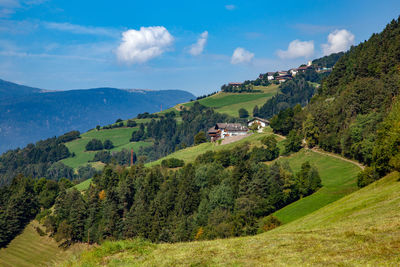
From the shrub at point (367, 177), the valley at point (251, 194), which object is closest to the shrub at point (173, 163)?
the valley at point (251, 194)

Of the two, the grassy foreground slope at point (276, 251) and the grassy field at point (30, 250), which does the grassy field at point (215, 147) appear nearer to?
the grassy field at point (30, 250)

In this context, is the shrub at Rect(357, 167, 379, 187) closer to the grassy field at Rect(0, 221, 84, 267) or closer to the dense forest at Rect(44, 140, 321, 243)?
the dense forest at Rect(44, 140, 321, 243)

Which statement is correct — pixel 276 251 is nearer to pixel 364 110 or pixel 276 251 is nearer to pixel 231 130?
pixel 364 110

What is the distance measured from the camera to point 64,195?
136 metres

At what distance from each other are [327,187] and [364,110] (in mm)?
33274

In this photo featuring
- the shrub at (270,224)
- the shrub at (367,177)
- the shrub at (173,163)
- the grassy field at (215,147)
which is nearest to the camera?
the shrub at (270,224)

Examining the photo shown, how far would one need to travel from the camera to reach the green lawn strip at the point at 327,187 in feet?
216

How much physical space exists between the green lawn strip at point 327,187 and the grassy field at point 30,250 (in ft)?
213

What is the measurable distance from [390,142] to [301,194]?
33465 millimetres

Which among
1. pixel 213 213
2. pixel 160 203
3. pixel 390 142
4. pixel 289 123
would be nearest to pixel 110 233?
pixel 160 203

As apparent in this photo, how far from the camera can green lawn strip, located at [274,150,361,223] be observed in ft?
216

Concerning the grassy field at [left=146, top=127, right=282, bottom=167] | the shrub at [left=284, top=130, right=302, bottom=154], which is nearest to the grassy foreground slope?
the shrub at [left=284, top=130, right=302, bottom=154]

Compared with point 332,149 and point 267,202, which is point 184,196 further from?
point 332,149

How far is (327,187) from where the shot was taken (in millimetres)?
74750
